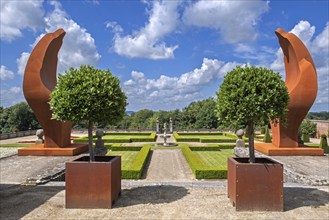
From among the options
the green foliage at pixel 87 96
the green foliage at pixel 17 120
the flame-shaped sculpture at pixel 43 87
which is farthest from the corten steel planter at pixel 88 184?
the green foliage at pixel 17 120

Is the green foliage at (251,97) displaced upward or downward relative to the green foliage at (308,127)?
upward

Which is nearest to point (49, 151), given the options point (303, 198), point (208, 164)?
point (208, 164)

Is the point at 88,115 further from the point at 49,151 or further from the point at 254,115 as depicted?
the point at 49,151

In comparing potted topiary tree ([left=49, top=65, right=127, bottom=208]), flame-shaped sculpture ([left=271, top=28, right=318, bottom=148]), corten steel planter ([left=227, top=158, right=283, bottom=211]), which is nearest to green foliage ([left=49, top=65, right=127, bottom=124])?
potted topiary tree ([left=49, top=65, right=127, bottom=208])

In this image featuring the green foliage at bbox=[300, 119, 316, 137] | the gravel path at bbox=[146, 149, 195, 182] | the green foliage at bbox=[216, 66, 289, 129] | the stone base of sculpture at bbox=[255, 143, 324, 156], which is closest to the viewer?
the green foliage at bbox=[216, 66, 289, 129]

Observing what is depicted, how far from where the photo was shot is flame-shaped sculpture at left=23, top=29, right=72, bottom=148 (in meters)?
15.2

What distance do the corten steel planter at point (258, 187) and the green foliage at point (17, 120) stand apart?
4829 centimetres

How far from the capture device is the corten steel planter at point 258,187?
6988mm

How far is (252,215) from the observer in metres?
6.73

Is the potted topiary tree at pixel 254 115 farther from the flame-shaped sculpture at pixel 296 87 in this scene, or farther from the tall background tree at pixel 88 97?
the flame-shaped sculpture at pixel 296 87

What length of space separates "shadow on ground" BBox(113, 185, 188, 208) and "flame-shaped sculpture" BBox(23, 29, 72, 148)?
8473 mm

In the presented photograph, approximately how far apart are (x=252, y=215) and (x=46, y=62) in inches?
553

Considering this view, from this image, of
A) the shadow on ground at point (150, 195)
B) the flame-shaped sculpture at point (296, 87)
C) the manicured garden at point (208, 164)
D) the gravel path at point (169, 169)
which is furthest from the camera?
the flame-shaped sculpture at point (296, 87)

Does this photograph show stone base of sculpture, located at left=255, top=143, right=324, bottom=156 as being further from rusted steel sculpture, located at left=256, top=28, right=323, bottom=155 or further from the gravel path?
the gravel path
